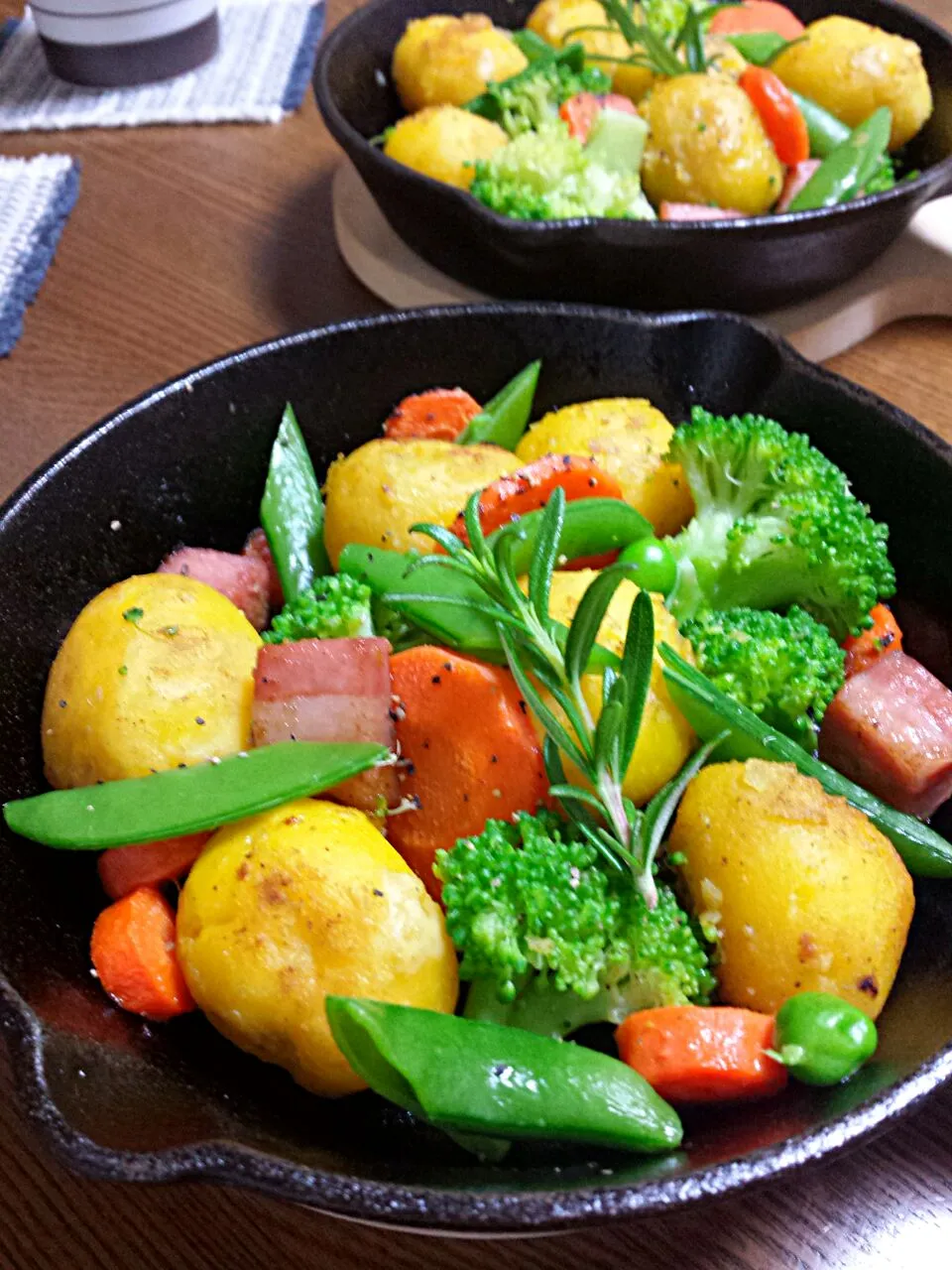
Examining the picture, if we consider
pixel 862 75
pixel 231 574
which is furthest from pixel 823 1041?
pixel 862 75

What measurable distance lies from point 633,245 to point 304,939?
107 cm

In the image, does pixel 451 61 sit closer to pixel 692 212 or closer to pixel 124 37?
pixel 692 212

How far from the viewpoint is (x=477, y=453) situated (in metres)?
1.14

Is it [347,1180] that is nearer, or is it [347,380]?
[347,1180]

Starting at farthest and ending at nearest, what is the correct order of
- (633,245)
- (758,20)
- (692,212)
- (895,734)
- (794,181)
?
(758,20) → (794,181) → (692,212) → (633,245) → (895,734)

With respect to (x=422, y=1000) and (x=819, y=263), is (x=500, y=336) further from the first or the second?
(x=422, y=1000)

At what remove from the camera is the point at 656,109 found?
5.75 feet

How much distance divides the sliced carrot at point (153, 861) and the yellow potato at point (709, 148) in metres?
1.35

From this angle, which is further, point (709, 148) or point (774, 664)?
point (709, 148)

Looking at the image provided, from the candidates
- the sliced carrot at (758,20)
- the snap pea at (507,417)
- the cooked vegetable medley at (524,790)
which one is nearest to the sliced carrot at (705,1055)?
the cooked vegetable medley at (524,790)

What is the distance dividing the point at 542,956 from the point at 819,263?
1237 mm

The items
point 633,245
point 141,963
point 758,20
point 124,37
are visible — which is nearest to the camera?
point 141,963

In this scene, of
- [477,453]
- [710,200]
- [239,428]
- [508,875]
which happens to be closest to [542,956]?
[508,875]

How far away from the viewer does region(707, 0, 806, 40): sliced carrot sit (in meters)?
2.05
